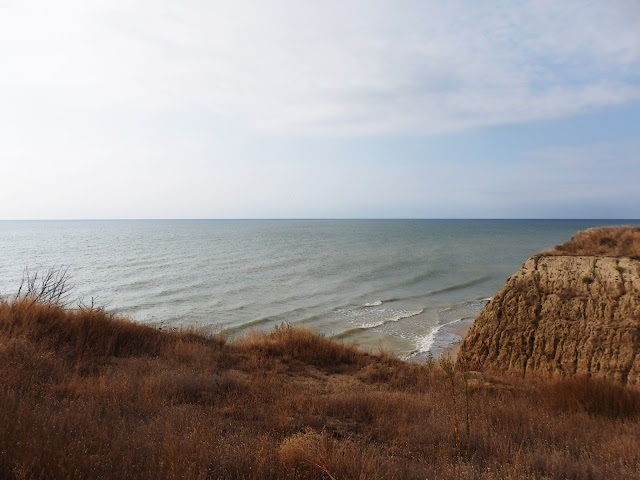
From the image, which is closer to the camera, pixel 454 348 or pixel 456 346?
pixel 454 348

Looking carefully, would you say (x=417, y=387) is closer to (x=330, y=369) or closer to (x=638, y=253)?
(x=330, y=369)

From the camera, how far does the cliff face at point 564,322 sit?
31.1 ft

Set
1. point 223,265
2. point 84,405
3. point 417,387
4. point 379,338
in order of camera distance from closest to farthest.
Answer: point 84,405, point 417,387, point 379,338, point 223,265

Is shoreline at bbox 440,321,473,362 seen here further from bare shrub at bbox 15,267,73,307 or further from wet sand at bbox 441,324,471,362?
bare shrub at bbox 15,267,73,307


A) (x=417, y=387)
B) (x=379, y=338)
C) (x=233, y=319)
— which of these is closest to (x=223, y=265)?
(x=233, y=319)

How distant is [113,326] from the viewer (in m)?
10.3

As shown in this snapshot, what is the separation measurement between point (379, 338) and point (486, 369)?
22.1 feet

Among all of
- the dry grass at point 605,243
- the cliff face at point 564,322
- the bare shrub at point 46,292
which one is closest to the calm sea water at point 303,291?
the bare shrub at point 46,292

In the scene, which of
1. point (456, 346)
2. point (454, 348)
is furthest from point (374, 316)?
point (454, 348)

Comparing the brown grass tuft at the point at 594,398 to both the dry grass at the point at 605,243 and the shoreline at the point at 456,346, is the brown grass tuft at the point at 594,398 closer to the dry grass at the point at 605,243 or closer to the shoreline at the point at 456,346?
the dry grass at the point at 605,243

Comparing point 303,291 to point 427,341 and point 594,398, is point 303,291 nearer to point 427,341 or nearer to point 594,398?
point 427,341

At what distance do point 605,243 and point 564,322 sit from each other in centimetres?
350

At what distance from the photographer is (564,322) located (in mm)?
10453

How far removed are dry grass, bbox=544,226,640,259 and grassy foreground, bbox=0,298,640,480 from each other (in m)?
4.66
